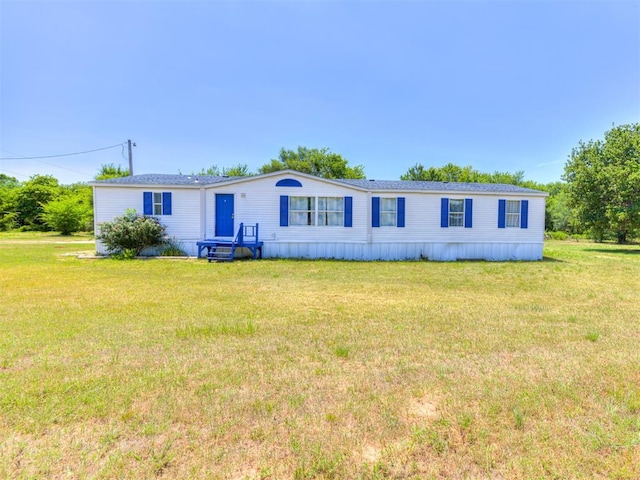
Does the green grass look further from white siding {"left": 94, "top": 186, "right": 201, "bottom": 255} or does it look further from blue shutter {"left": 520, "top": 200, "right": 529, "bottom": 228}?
blue shutter {"left": 520, "top": 200, "right": 529, "bottom": 228}

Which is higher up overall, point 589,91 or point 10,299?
point 589,91

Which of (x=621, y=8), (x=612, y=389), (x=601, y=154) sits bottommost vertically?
(x=612, y=389)

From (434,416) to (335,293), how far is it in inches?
172

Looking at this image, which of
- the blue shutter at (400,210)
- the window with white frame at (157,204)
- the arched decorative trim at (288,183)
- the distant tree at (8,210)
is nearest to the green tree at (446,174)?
the blue shutter at (400,210)

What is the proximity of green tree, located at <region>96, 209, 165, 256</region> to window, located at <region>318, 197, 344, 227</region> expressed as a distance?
6475 millimetres

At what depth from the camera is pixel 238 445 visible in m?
1.97

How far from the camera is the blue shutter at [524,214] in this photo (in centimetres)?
1411

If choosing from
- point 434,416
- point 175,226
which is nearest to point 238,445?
point 434,416

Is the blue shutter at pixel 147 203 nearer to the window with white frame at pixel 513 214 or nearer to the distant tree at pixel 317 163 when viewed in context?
the window with white frame at pixel 513 214

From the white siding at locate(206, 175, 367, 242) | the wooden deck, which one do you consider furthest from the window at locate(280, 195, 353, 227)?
the wooden deck

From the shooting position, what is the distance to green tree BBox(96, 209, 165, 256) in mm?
12086

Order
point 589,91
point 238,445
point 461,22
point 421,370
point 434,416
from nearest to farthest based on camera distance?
point 238,445 < point 434,416 < point 421,370 < point 461,22 < point 589,91

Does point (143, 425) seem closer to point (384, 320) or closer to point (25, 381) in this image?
point (25, 381)

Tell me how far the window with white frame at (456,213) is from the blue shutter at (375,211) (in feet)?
10.8
